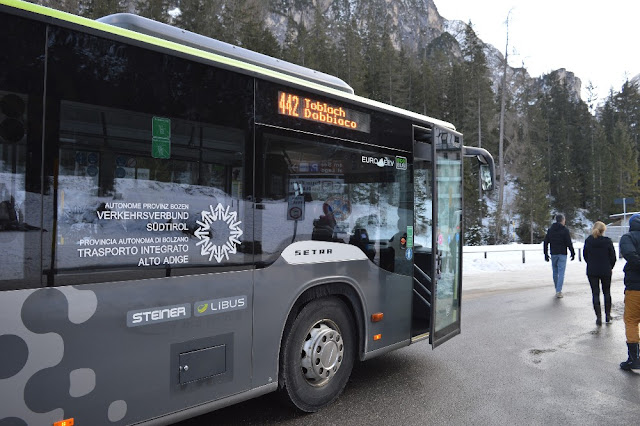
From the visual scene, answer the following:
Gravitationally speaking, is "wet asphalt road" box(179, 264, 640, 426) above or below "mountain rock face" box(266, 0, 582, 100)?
below

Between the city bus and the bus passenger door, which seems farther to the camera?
the bus passenger door

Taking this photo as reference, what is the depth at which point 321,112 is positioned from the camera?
14.0ft

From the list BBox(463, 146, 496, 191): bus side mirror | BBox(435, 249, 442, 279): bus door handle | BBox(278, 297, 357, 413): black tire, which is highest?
BBox(463, 146, 496, 191): bus side mirror

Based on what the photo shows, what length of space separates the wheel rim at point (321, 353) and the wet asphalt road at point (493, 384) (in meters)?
0.34

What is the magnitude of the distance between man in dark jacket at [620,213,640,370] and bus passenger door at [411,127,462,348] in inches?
78.7

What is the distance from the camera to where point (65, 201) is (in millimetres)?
2668

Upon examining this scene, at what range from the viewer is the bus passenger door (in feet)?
17.4

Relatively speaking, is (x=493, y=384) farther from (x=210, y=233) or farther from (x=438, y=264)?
(x=210, y=233)

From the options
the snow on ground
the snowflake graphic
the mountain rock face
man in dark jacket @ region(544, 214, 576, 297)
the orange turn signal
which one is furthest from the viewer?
the mountain rock face

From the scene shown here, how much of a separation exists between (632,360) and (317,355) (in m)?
4.08

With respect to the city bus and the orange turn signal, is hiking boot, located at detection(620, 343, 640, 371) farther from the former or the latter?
the orange turn signal

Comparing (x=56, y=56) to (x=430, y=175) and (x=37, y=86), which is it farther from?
(x=430, y=175)

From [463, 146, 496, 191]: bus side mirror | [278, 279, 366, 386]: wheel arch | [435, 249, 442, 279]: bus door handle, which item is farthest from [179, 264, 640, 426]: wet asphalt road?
[463, 146, 496, 191]: bus side mirror

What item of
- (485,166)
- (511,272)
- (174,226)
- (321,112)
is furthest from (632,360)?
(511,272)
